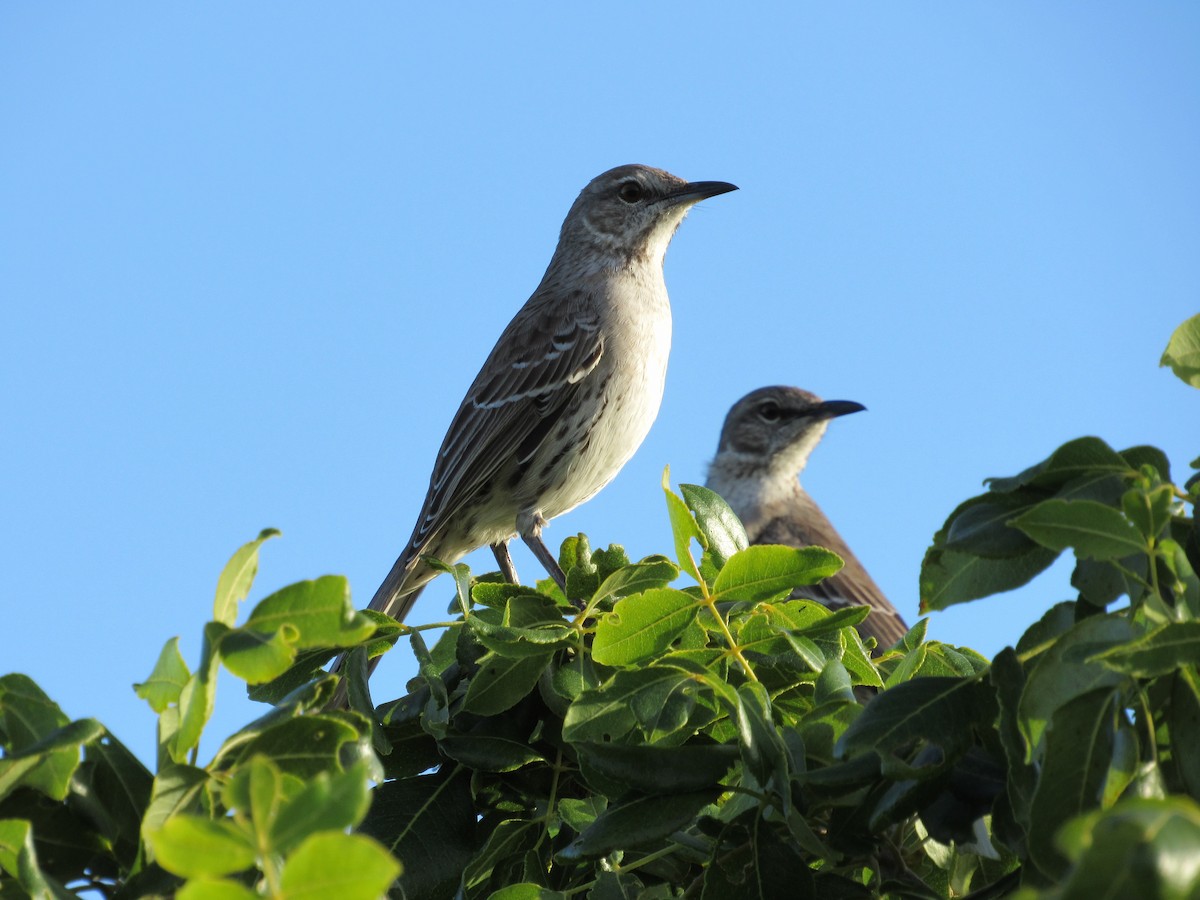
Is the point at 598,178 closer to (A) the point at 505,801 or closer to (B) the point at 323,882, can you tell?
(A) the point at 505,801

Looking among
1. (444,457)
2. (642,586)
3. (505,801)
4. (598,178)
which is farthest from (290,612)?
(598,178)

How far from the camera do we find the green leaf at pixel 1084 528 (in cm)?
137

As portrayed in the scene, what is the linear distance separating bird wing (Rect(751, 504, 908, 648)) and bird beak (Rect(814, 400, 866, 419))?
84cm

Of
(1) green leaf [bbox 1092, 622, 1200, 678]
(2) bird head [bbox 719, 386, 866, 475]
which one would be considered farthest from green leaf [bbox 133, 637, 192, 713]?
(2) bird head [bbox 719, 386, 866, 475]

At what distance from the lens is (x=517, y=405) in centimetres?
725

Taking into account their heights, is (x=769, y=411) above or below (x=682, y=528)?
above

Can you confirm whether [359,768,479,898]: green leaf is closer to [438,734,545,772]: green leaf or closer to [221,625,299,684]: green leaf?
[438,734,545,772]: green leaf

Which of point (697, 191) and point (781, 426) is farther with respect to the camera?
point (781, 426)

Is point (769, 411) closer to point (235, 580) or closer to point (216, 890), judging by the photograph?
point (235, 580)

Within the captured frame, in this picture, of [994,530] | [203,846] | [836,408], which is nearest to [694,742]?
[994,530]

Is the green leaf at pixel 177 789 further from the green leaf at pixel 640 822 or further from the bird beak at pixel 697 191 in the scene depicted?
the bird beak at pixel 697 191

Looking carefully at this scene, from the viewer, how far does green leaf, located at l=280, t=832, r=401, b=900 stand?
91cm

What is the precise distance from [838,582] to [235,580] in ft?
27.9

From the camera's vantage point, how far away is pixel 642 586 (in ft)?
7.01
